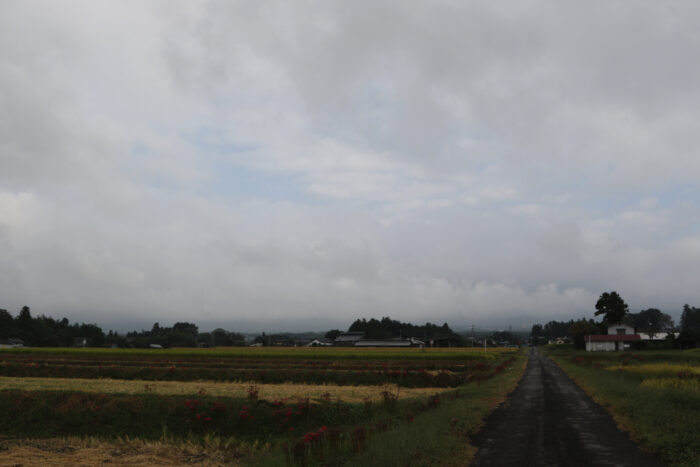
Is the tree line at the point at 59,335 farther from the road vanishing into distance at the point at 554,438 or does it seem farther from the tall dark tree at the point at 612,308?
the road vanishing into distance at the point at 554,438

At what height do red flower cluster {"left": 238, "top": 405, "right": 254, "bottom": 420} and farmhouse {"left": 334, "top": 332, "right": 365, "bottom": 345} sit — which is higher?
red flower cluster {"left": 238, "top": 405, "right": 254, "bottom": 420}

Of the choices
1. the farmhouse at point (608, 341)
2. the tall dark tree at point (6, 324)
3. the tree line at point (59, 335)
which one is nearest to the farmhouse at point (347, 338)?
Answer: the tree line at point (59, 335)

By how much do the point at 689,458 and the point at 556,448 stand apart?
3.28m

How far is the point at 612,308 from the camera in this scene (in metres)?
132

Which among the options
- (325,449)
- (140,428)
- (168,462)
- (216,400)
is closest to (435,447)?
(325,449)

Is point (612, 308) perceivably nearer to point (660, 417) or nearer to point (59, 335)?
point (660, 417)

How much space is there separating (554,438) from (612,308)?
436ft

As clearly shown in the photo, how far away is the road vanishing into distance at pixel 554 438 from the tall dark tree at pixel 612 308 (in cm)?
12051

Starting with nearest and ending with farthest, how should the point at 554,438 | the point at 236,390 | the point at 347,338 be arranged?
1. the point at 554,438
2. the point at 236,390
3. the point at 347,338

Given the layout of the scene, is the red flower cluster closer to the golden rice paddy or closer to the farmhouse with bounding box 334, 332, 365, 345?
the golden rice paddy

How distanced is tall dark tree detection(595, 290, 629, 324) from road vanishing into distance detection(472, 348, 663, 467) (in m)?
121

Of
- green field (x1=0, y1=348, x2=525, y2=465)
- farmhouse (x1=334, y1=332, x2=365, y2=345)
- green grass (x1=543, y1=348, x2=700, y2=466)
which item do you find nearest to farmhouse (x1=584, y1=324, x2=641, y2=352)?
farmhouse (x1=334, y1=332, x2=365, y2=345)

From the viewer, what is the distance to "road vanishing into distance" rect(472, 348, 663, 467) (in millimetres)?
13273

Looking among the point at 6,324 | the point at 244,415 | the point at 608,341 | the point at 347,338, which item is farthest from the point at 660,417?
the point at 6,324
